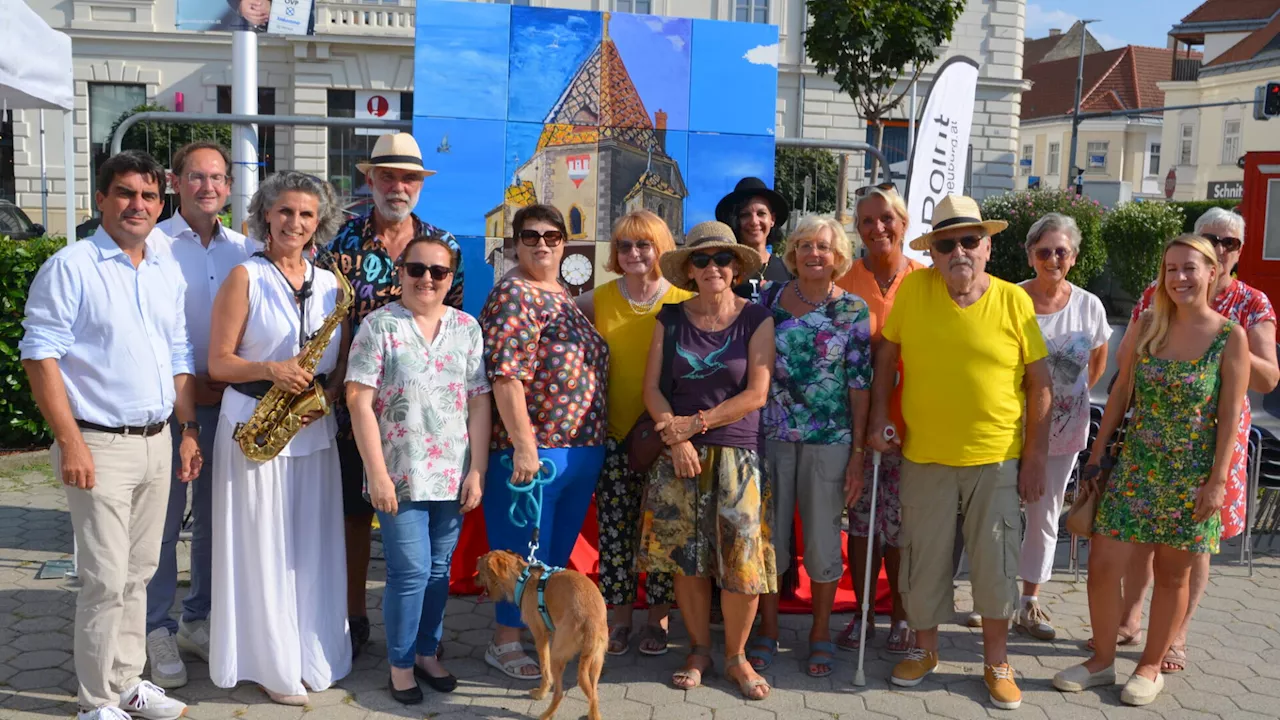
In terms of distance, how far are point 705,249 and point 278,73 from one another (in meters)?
28.7

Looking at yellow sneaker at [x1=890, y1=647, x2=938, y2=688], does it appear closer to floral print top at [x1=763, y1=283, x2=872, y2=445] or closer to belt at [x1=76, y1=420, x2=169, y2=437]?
floral print top at [x1=763, y1=283, x2=872, y2=445]

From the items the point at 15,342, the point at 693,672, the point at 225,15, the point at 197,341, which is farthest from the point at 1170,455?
the point at 225,15

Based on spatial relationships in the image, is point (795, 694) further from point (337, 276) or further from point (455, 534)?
point (337, 276)

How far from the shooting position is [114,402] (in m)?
3.39

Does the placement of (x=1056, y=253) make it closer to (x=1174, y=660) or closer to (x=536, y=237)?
(x=1174, y=660)

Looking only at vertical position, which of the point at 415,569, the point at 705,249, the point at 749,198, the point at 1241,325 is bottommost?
the point at 415,569

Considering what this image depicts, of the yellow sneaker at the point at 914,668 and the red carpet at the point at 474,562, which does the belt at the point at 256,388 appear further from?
the yellow sneaker at the point at 914,668

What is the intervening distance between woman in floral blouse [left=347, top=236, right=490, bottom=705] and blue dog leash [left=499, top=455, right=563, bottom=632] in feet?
0.67

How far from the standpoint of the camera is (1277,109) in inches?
837

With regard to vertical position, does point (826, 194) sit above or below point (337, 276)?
above

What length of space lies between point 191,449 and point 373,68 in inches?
1071

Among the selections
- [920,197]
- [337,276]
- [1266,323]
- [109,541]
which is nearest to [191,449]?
[109,541]

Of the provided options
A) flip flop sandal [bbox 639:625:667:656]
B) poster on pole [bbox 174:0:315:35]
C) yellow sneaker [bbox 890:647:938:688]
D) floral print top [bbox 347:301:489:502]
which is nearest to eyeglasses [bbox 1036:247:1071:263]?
yellow sneaker [bbox 890:647:938:688]

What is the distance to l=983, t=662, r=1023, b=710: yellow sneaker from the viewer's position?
157 inches
